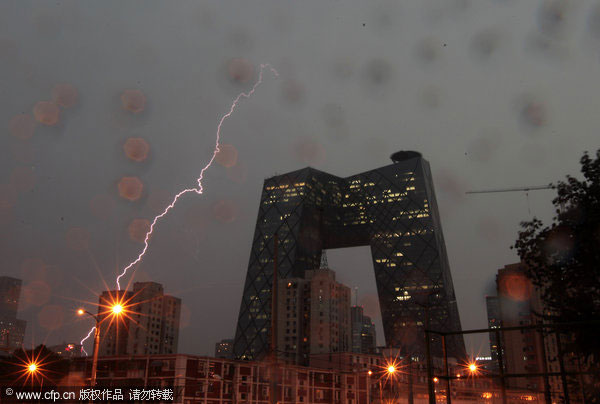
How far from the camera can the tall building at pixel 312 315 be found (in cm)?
16588

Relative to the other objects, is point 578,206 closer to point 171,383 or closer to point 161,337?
point 171,383

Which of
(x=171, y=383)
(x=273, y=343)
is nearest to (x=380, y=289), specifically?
(x=171, y=383)

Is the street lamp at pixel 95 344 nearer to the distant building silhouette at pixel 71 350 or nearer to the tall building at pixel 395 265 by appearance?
the distant building silhouette at pixel 71 350

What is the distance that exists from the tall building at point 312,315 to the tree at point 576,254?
142m

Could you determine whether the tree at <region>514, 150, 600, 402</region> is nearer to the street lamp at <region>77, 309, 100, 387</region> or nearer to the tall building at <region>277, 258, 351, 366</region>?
the street lamp at <region>77, 309, 100, 387</region>

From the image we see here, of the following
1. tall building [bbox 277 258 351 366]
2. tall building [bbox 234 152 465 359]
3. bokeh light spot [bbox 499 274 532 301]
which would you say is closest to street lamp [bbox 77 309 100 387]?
bokeh light spot [bbox 499 274 532 301]

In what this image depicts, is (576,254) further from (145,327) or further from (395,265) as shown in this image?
(395,265)

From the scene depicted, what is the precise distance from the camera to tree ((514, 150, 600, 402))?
901 inches

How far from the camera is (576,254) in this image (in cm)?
2380

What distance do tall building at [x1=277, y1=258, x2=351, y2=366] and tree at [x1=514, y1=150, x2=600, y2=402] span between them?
142m

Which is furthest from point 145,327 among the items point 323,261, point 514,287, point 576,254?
point 576,254

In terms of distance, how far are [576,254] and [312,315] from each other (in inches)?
5885

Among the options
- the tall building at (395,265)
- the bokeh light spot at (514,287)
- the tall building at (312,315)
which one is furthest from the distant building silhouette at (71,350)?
the tall building at (395,265)

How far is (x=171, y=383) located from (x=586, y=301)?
56.2m
